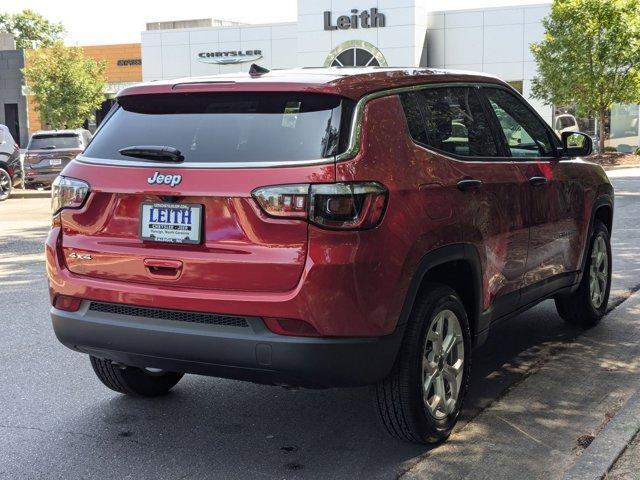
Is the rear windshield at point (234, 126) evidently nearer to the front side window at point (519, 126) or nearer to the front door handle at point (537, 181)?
the front side window at point (519, 126)

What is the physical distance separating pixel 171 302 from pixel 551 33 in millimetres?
31013

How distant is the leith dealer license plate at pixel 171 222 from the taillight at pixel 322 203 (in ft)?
1.05

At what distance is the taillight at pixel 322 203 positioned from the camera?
3.56m

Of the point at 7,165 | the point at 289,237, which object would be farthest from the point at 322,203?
the point at 7,165

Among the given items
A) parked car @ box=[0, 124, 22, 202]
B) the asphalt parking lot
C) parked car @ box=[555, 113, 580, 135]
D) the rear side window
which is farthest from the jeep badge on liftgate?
parked car @ box=[555, 113, 580, 135]

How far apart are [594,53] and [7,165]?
21.0 metres

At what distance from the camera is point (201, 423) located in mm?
4645

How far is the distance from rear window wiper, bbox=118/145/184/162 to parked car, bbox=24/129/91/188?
61.8 ft

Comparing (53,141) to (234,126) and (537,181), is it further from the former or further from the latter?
(234,126)

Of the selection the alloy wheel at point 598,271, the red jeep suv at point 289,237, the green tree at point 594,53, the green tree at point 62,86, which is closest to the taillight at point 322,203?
the red jeep suv at point 289,237

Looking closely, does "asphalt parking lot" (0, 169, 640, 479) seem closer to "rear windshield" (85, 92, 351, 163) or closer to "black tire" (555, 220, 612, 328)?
"black tire" (555, 220, 612, 328)

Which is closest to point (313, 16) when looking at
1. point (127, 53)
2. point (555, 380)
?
point (127, 53)

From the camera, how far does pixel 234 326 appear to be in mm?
3680

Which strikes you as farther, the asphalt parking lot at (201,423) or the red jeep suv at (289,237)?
the asphalt parking lot at (201,423)
